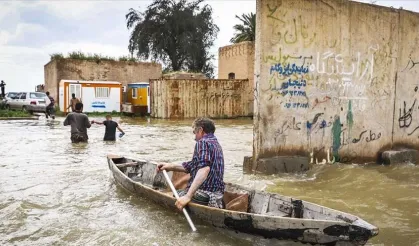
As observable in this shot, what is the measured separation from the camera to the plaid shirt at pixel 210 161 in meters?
5.40

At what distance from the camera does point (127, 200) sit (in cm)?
725

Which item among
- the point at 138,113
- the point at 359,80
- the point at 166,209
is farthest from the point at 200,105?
the point at 166,209

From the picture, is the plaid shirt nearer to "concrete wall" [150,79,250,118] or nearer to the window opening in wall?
"concrete wall" [150,79,250,118]

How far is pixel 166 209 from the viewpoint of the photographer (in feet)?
20.9

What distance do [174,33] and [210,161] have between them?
40.2 metres

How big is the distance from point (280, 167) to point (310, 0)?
3617mm

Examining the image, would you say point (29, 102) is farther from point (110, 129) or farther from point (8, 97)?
point (110, 129)

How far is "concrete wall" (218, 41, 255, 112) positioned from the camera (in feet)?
94.6

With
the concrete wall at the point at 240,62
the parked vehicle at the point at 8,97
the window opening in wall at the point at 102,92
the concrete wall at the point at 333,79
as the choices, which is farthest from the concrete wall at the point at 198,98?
the concrete wall at the point at 333,79

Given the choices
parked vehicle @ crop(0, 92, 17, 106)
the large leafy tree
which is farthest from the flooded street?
the large leafy tree

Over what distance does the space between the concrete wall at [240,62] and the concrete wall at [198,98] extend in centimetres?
65

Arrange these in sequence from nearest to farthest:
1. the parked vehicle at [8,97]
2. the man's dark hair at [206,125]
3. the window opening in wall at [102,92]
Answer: the man's dark hair at [206,125]
the parked vehicle at [8,97]
the window opening in wall at [102,92]

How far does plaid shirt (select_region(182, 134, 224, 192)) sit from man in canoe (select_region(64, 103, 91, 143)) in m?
8.55

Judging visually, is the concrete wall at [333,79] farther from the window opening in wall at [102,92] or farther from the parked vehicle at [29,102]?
the window opening in wall at [102,92]
